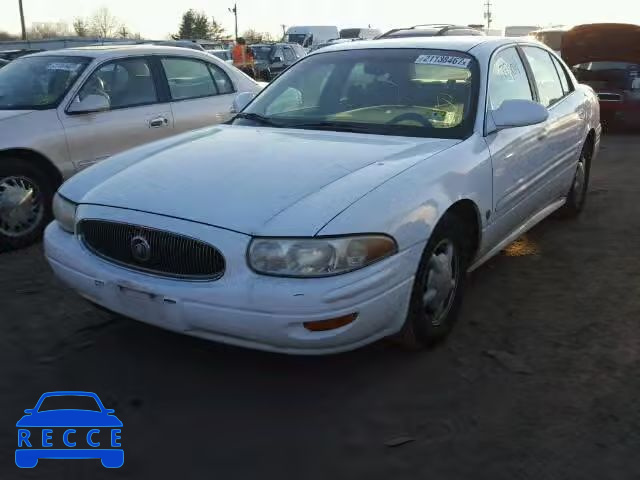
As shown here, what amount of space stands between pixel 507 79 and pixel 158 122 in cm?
316

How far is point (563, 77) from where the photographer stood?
546 cm

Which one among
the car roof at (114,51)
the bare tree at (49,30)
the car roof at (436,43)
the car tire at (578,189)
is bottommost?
the car tire at (578,189)

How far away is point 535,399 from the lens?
117 inches

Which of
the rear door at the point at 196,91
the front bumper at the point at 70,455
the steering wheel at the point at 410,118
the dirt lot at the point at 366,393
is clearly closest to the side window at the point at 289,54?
the rear door at the point at 196,91

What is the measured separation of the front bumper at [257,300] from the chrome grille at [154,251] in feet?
0.12

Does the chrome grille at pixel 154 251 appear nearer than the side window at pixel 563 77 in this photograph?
Yes

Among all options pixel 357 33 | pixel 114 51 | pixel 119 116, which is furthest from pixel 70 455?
pixel 357 33

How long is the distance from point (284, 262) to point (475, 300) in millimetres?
1796

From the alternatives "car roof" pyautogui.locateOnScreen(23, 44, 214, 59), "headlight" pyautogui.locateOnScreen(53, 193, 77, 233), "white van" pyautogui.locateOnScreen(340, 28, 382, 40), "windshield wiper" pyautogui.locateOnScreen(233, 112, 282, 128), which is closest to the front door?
"windshield wiper" pyautogui.locateOnScreen(233, 112, 282, 128)

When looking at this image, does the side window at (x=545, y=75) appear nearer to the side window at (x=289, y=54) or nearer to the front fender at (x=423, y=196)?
the front fender at (x=423, y=196)

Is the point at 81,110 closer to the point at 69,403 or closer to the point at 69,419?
the point at 69,403

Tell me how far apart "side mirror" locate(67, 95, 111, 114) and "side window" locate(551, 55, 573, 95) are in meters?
3.65

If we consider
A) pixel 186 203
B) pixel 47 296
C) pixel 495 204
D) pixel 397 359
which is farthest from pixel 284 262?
pixel 47 296

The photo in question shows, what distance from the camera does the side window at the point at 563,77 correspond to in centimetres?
538
